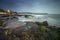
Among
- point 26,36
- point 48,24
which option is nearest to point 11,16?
point 26,36

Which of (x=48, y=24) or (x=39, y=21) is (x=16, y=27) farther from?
(x=48, y=24)

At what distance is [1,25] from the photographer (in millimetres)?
1919

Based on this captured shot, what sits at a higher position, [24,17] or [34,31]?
[24,17]

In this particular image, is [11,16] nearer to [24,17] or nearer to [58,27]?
[24,17]

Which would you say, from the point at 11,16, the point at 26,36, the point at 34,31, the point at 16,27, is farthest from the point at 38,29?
the point at 11,16

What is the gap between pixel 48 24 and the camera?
6.19 ft

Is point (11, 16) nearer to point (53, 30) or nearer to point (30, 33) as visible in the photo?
point (30, 33)

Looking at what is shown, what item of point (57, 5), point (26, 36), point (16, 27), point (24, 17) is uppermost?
point (57, 5)

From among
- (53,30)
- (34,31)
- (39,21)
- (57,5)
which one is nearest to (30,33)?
(34,31)

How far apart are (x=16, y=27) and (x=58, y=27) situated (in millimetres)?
647

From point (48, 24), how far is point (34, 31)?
0.24 metres

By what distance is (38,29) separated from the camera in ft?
6.18

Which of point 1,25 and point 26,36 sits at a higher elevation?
point 1,25

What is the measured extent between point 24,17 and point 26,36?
0.97 ft
